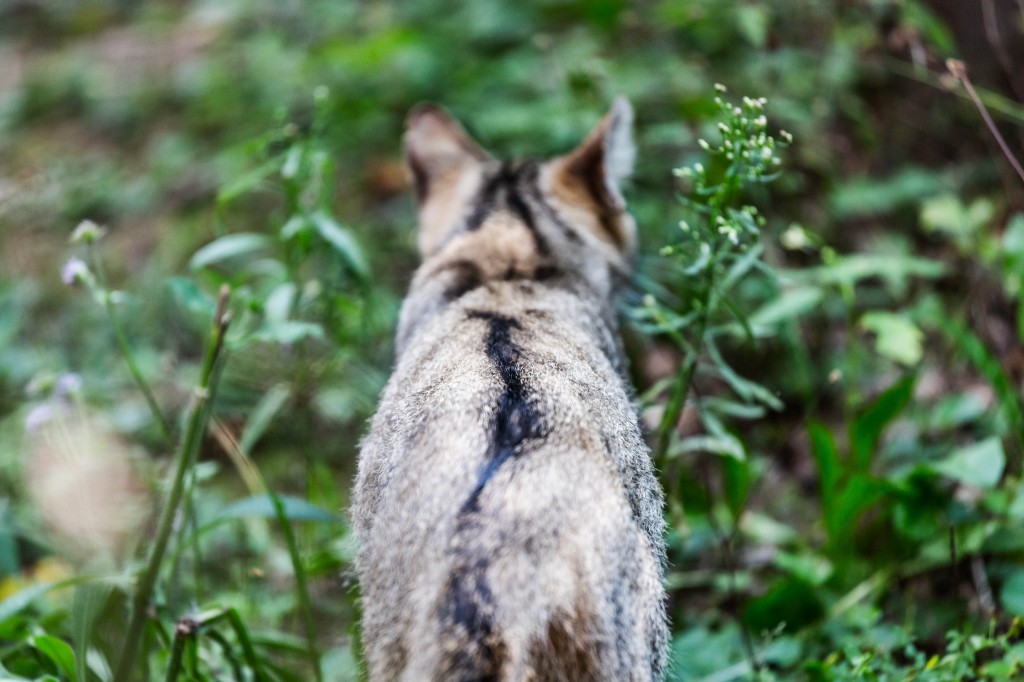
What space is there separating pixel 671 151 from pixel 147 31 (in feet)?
16.6

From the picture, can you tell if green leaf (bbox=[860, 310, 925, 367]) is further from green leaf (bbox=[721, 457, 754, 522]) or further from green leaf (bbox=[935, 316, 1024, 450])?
green leaf (bbox=[721, 457, 754, 522])

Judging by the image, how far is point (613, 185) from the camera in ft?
11.9

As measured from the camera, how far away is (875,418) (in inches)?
128

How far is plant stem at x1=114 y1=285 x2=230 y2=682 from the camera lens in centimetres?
233

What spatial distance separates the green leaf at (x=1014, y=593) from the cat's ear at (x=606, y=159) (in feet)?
6.23

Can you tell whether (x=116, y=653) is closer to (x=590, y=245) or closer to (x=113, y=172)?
(x=590, y=245)

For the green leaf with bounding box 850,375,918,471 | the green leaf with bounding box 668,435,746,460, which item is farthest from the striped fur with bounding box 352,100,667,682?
the green leaf with bounding box 850,375,918,471

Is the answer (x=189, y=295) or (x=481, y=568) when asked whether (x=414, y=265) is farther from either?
(x=481, y=568)

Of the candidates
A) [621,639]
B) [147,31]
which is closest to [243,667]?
[621,639]

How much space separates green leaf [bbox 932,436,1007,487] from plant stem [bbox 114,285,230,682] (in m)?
2.33

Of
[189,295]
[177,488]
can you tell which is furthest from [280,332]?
[177,488]

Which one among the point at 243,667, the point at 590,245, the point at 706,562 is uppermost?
the point at 590,245

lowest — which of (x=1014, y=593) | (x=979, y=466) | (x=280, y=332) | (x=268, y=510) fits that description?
(x=1014, y=593)

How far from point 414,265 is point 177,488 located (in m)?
2.80
